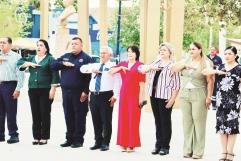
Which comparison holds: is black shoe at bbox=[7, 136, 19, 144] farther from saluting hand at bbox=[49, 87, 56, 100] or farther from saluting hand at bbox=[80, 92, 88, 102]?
saluting hand at bbox=[80, 92, 88, 102]

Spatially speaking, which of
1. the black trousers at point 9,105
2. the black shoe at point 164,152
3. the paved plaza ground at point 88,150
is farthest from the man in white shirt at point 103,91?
the black trousers at point 9,105

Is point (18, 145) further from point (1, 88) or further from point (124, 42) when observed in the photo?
point (124, 42)

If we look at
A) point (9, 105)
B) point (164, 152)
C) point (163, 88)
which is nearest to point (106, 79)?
point (163, 88)

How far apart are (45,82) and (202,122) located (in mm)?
2715

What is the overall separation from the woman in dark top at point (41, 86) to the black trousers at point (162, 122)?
1.74 meters

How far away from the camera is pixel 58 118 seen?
1566 cm

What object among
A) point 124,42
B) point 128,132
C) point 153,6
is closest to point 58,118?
point 153,6

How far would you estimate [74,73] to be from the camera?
10.7 m

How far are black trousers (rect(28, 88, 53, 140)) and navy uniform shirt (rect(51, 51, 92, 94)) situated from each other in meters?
0.40

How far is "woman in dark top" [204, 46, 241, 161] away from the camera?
368 inches

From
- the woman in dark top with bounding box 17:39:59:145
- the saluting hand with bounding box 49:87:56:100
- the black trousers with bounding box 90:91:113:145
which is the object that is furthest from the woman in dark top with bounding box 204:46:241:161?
the woman in dark top with bounding box 17:39:59:145

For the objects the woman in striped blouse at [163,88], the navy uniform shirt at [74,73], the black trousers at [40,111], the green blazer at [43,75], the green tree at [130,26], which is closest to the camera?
the woman in striped blouse at [163,88]

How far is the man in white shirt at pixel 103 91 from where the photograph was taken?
10.5 m

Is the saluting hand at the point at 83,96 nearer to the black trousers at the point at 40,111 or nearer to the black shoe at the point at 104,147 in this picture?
the black trousers at the point at 40,111
